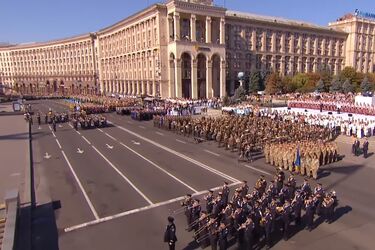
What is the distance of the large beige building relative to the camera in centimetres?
7106

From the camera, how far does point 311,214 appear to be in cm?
1172

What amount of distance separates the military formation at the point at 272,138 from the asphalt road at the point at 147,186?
2.75 feet

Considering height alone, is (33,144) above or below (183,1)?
below

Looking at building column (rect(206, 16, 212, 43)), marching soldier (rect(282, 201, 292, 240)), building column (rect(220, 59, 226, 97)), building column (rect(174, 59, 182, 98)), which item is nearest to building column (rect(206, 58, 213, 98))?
building column (rect(220, 59, 226, 97))

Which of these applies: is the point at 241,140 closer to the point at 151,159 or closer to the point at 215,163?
the point at 215,163

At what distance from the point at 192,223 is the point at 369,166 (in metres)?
13.4

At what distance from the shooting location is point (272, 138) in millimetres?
23688

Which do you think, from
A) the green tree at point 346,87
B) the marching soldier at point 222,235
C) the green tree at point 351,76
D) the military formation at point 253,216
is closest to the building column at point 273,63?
the green tree at point 351,76

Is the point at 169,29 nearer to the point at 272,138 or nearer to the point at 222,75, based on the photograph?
the point at 222,75

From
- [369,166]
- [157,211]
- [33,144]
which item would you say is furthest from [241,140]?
[33,144]

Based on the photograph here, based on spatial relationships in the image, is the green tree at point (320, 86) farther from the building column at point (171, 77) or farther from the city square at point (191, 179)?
the building column at point (171, 77)

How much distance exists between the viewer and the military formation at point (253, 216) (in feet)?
33.9

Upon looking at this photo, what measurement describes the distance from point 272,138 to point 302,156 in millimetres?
5697

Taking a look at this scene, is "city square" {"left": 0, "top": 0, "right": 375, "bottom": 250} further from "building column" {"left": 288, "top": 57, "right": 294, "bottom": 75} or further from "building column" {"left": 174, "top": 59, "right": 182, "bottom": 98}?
"building column" {"left": 288, "top": 57, "right": 294, "bottom": 75}
